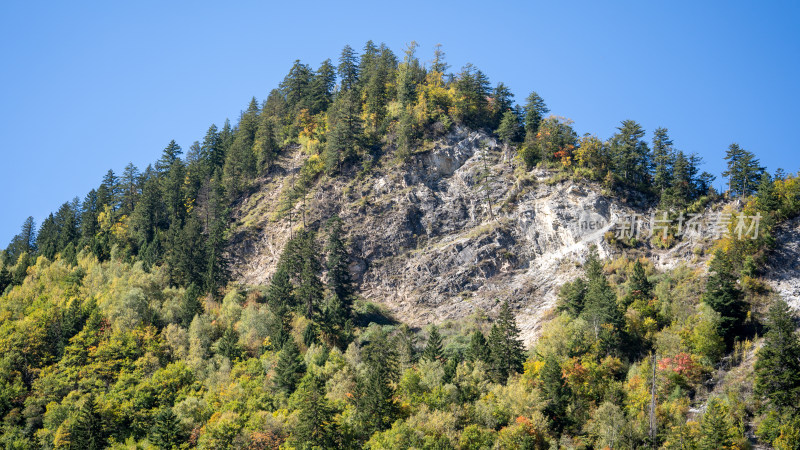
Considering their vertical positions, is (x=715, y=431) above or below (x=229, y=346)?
below

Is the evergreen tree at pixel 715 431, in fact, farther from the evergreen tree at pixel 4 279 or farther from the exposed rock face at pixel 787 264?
the evergreen tree at pixel 4 279

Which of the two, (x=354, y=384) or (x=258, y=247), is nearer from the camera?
(x=354, y=384)

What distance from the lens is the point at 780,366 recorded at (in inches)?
2261

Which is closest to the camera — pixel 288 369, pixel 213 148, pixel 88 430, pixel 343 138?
pixel 88 430

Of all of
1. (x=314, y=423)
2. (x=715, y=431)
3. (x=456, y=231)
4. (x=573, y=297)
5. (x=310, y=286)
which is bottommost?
(x=715, y=431)

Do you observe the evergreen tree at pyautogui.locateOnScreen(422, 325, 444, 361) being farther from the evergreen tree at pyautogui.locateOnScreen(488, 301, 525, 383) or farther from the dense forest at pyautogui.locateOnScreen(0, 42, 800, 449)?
the evergreen tree at pyautogui.locateOnScreen(488, 301, 525, 383)

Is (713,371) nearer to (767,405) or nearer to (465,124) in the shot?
(767,405)

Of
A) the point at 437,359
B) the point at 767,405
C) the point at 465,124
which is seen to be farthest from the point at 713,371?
the point at 465,124

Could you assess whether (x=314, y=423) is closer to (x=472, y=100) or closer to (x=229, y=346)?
(x=229, y=346)

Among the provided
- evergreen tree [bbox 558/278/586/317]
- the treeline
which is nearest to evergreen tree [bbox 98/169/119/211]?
the treeline

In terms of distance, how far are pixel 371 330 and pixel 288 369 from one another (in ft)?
44.1

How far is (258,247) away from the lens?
9500 cm

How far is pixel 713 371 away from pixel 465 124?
166 ft

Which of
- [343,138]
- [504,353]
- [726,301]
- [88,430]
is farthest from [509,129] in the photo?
[88,430]
